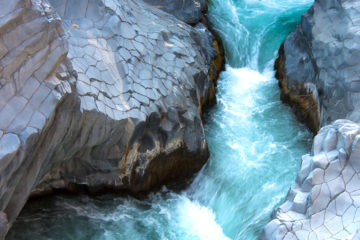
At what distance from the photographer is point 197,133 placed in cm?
745

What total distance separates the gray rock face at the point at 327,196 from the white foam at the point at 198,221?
4.84ft

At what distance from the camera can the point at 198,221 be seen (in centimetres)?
683

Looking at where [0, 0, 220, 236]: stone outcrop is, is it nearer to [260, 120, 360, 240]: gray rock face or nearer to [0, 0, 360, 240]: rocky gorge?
[0, 0, 360, 240]: rocky gorge

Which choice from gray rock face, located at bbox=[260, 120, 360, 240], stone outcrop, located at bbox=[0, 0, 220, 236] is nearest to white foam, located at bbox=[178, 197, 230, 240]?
stone outcrop, located at bbox=[0, 0, 220, 236]

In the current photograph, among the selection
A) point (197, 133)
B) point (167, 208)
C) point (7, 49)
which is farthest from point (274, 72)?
point (7, 49)

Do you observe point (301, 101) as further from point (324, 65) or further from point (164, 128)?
point (164, 128)

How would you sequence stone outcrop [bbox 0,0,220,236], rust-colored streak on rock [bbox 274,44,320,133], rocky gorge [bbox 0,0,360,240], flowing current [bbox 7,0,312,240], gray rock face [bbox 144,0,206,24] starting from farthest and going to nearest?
gray rock face [bbox 144,0,206,24] < rust-colored streak on rock [bbox 274,44,320,133] < flowing current [bbox 7,0,312,240] < rocky gorge [bbox 0,0,360,240] < stone outcrop [bbox 0,0,220,236]

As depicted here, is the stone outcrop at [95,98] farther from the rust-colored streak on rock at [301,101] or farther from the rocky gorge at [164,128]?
the rust-colored streak on rock at [301,101]

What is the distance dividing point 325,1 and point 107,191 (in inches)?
206

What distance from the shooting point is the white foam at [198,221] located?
659 centimetres

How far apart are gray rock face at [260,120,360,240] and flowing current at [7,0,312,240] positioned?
1.15 meters

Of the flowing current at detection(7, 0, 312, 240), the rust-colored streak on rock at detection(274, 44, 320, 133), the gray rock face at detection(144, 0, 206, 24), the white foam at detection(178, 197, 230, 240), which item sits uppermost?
the gray rock face at detection(144, 0, 206, 24)

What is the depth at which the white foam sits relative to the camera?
659cm

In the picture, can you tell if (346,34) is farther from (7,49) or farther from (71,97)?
(7,49)
